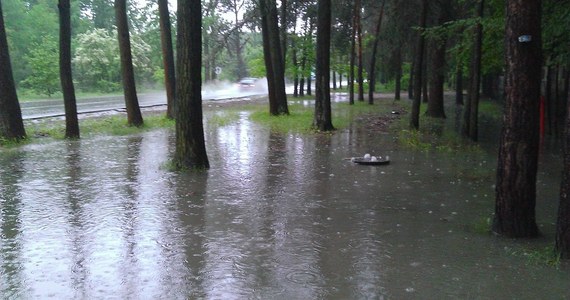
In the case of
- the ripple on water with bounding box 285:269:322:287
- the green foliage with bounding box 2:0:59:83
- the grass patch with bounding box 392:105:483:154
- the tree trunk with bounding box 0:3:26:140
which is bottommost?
the grass patch with bounding box 392:105:483:154

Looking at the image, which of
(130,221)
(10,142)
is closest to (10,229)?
(130,221)

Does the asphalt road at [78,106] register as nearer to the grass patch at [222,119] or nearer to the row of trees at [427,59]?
the grass patch at [222,119]

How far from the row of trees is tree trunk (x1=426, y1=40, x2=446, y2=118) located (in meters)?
0.05

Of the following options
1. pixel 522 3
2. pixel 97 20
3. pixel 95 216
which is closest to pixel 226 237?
pixel 95 216

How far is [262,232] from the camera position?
21.9ft

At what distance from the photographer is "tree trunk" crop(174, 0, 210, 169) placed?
34.3 feet

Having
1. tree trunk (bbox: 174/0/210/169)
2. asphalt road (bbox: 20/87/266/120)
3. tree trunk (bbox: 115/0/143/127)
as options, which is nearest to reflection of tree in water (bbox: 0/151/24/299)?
tree trunk (bbox: 174/0/210/169)

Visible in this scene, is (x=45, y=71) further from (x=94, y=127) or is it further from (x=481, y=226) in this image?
(x=481, y=226)

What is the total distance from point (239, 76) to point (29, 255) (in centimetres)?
8253

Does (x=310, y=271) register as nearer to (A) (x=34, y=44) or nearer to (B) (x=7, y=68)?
(B) (x=7, y=68)

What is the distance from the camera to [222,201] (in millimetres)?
8359

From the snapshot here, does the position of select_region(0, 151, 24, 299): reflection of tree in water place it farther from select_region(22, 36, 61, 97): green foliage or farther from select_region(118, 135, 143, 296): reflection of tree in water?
select_region(22, 36, 61, 97): green foliage

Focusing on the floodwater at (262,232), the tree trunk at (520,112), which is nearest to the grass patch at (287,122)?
the floodwater at (262,232)

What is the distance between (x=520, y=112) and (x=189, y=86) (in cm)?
678
